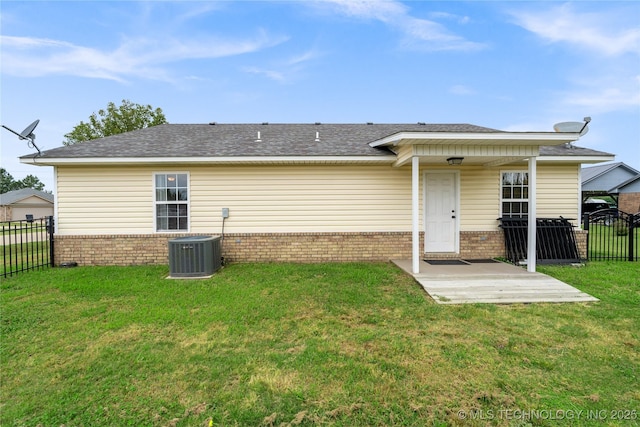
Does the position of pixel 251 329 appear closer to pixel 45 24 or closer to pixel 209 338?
pixel 209 338

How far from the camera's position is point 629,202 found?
24250 millimetres

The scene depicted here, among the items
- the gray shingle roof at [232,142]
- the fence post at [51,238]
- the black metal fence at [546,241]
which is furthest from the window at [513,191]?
the fence post at [51,238]

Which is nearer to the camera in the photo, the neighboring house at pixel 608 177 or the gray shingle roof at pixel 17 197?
the neighboring house at pixel 608 177

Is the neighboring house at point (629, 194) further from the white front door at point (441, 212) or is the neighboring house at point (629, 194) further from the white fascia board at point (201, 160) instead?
the white fascia board at point (201, 160)

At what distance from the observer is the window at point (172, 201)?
7.34m

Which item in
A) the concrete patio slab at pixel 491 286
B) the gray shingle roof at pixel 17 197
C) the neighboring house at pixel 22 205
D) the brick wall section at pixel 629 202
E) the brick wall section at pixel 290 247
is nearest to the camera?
the concrete patio slab at pixel 491 286

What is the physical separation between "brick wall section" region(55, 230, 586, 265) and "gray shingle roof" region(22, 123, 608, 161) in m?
2.14

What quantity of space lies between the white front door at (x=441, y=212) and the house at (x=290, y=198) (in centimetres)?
3

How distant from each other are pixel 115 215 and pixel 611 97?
20.7 metres

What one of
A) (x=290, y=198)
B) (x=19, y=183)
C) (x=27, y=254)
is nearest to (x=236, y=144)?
(x=290, y=198)

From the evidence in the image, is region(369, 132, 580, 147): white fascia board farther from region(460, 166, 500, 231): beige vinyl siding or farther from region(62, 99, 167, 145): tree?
region(62, 99, 167, 145): tree

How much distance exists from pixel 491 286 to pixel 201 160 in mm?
6963

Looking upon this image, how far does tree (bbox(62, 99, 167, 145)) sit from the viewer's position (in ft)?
74.3

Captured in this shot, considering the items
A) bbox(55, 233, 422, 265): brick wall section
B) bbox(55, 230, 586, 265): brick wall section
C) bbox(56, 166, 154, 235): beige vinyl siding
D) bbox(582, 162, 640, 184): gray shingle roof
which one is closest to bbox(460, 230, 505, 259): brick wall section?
bbox(55, 230, 586, 265): brick wall section
